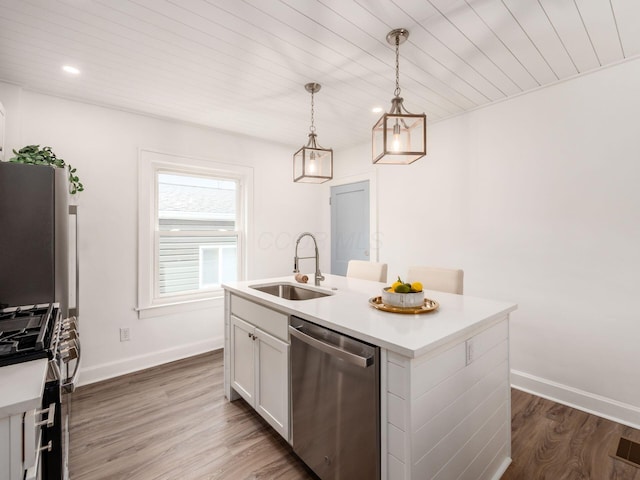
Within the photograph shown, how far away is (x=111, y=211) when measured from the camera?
290 cm

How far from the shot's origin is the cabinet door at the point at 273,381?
1.79 meters

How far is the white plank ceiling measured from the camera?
1660 mm

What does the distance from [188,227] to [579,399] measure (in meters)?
3.89

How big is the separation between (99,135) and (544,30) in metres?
3.55

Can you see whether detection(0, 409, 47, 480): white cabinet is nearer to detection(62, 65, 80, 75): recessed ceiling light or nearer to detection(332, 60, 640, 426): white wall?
detection(62, 65, 80, 75): recessed ceiling light

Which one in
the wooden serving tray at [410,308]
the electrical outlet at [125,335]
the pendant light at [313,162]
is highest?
the pendant light at [313,162]

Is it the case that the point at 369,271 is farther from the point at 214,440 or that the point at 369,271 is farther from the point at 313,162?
the point at 214,440

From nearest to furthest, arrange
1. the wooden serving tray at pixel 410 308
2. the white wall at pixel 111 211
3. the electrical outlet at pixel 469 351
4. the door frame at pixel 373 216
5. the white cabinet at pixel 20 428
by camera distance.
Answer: the white cabinet at pixel 20 428 → the electrical outlet at pixel 469 351 → the wooden serving tray at pixel 410 308 → the white wall at pixel 111 211 → the door frame at pixel 373 216

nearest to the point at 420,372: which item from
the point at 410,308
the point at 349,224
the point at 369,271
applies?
the point at 410,308

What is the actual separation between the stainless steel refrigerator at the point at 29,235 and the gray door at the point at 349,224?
123 inches

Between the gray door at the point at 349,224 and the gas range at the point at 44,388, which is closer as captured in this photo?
→ the gas range at the point at 44,388

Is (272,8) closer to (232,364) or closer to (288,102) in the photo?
(288,102)

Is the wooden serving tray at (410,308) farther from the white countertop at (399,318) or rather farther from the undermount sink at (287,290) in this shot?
the undermount sink at (287,290)

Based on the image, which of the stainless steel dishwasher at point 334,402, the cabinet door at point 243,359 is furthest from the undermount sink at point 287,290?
the stainless steel dishwasher at point 334,402
